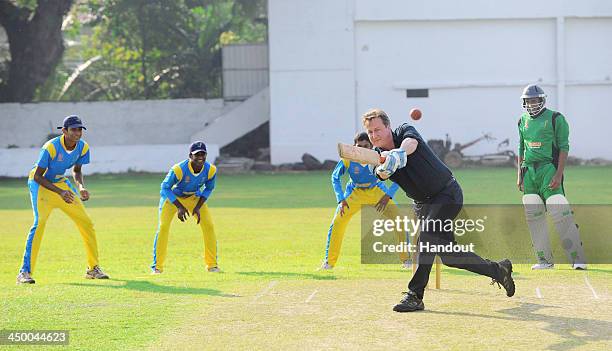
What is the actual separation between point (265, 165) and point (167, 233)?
2376 centimetres

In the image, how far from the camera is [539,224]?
1290 cm

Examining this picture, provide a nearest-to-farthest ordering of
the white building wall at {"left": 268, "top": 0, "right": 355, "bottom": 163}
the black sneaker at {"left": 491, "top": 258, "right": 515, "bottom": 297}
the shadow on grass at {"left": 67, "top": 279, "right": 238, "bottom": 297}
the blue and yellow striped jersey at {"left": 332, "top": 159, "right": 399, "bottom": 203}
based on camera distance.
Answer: the black sneaker at {"left": 491, "top": 258, "right": 515, "bottom": 297}, the shadow on grass at {"left": 67, "top": 279, "right": 238, "bottom": 297}, the blue and yellow striped jersey at {"left": 332, "top": 159, "right": 399, "bottom": 203}, the white building wall at {"left": 268, "top": 0, "right": 355, "bottom": 163}

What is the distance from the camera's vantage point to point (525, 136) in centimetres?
1291

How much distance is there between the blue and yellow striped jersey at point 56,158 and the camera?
1296cm

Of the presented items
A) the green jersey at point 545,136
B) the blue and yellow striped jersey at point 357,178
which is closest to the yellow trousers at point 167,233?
the blue and yellow striped jersey at point 357,178

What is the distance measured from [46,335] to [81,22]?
45424 mm

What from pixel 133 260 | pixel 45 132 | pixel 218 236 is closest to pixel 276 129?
pixel 45 132

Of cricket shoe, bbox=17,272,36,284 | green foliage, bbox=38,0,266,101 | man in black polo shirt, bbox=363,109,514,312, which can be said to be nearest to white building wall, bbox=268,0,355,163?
green foliage, bbox=38,0,266,101

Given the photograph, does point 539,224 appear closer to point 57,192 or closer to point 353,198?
point 353,198

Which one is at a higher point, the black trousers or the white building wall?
the white building wall

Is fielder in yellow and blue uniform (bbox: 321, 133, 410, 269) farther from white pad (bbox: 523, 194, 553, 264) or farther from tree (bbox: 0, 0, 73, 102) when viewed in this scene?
tree (bbox: 0, 0, 73, 102)

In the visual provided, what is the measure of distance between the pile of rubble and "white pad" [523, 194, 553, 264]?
24.2m

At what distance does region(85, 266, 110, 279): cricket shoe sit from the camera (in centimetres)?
1305

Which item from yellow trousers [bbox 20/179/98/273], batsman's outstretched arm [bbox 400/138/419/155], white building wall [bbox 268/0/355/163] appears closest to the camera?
batsman's outstretched arm [bbox 400/138/419/155]
